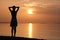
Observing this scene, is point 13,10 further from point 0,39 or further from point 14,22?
point 0,39

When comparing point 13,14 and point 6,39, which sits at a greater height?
point 13,14

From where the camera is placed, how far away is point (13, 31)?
19016 mm

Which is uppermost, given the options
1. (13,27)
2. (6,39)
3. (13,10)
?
(13,10)

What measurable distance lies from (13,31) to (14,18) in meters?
1.04

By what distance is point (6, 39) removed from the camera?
20359mm

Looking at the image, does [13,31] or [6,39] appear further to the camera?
[6,39]

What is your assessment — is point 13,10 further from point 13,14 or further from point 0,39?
point 0,39

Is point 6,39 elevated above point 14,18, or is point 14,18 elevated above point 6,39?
point 14,18

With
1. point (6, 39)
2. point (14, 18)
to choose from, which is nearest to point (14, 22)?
point (14, 18)

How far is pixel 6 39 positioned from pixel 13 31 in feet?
5.47

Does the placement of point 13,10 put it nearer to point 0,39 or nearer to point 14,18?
point 14,18

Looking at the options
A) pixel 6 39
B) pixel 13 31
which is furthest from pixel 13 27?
pixel 6 39

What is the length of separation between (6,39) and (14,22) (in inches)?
89.3

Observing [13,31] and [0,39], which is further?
[0,39]
